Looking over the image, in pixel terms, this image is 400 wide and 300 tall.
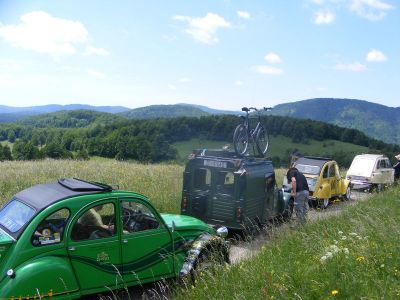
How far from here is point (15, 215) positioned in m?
5.58

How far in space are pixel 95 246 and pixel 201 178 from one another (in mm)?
4969

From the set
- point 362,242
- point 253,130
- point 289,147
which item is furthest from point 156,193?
point 289,147

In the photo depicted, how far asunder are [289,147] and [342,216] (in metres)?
71.1

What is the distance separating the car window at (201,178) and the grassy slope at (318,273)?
3.82 m

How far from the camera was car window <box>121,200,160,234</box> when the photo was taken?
19.7 ft

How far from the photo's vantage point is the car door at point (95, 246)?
5363 millimetres

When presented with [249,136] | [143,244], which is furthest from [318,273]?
[249,136]

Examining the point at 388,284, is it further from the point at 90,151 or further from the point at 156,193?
the point at 90,151

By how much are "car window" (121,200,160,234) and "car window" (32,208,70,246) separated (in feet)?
2.90

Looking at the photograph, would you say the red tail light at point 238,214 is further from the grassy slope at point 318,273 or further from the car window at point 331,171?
the car window at point 331,171

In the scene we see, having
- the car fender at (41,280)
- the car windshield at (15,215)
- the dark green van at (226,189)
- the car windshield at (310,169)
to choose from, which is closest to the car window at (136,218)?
the car fender at (41,280)

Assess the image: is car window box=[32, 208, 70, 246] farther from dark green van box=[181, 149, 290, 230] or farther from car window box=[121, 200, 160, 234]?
dark green van box=[181, 149, 290, 230]

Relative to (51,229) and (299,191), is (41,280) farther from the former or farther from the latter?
(299,191)

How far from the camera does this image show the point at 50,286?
16.2 ft
